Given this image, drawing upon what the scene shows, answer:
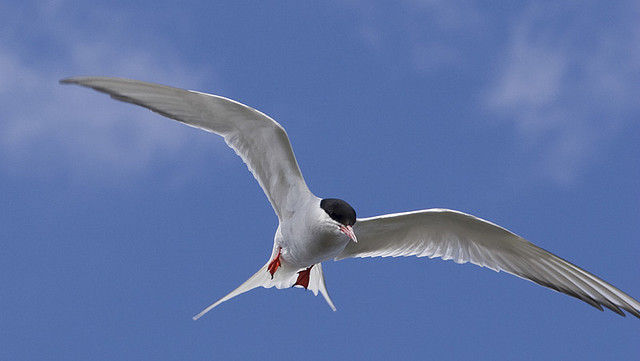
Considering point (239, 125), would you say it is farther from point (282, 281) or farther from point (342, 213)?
point (282, 281)

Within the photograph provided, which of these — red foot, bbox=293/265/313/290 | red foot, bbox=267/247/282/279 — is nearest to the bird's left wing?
red foot, bbox=293/265/313/290

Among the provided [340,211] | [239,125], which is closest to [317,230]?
[340,211]

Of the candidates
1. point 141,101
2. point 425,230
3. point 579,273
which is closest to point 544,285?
point 579,273

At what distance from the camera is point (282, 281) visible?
831 centimetres

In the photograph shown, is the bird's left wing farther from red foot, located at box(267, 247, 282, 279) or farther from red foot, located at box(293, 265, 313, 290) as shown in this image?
red foot, located at box(267, 247, 282, 279)

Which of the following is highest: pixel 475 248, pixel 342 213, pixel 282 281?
pixel 475 248

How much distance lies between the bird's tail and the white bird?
0.01 metres

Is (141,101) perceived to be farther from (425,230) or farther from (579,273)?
(579,273)

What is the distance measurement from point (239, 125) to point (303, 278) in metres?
2.06

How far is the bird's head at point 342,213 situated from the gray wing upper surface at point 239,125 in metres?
0.55

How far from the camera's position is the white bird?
278 inches

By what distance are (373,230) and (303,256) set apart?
2.88 feet

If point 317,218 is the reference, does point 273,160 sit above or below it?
above

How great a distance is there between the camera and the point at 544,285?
7957mm
